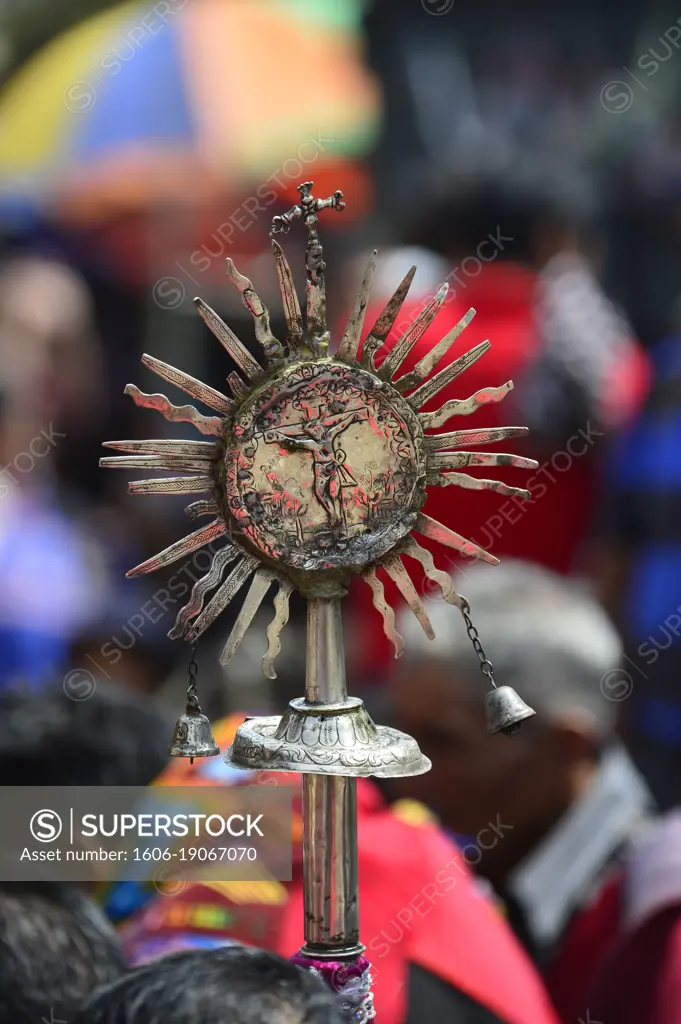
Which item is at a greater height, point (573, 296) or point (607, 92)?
point (607, 92)

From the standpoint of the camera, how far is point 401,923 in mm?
2000

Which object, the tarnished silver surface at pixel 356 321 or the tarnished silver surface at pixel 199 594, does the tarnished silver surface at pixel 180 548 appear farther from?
the tarnished silver surface at pixel 356 321

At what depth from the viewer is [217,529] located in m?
1.41

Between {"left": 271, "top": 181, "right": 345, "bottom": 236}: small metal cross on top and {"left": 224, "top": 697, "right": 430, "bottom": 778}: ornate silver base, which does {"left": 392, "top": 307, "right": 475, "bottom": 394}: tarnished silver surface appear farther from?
{"left": 224, "top": 697, "right": 430, "bottom": 778}: ornate silver base

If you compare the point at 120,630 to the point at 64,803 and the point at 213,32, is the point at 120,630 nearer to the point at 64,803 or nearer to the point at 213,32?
the point at 64,803

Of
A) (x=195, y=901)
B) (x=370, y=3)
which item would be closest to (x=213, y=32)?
(x=370, y=3)

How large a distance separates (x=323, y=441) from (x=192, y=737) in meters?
0.39

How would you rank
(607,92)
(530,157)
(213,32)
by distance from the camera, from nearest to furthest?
(530,157)
(213,32)
(607,92)

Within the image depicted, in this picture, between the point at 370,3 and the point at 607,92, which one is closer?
the point at 607,92

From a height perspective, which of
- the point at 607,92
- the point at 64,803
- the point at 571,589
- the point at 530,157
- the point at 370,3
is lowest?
the point at 64,803

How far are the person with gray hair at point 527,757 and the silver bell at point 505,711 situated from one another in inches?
48.0

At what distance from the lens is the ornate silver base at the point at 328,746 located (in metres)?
1.37

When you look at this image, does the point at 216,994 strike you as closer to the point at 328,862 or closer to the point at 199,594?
the point at 328,862

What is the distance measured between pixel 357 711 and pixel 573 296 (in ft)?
9.18
